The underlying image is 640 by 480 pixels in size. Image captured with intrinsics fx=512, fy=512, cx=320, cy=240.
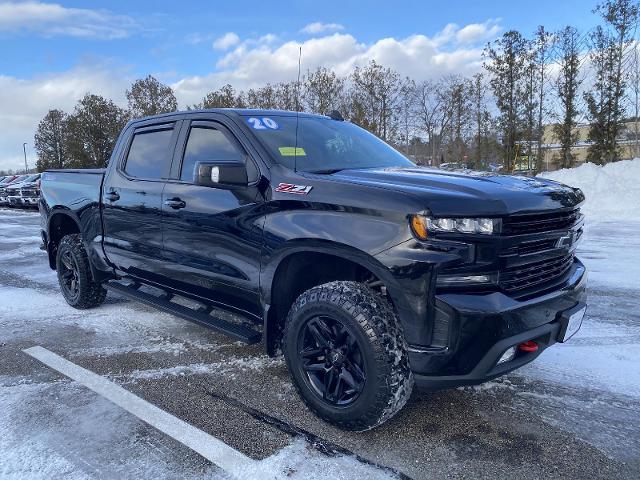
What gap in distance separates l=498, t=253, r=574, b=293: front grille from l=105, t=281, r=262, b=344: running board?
1.64 meters

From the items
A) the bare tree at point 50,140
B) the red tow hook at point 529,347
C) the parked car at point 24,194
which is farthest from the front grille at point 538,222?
the bare tree at point 50,140

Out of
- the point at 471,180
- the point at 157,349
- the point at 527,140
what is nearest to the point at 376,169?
the point at 471,180

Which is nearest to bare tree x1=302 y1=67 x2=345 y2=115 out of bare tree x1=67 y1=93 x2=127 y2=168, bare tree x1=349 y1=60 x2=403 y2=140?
bare tree x1=349 y1=60 x2=403 y2=140

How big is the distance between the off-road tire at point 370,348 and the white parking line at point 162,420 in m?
0.58

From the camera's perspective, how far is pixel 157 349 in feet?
14.1

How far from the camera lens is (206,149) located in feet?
12.5

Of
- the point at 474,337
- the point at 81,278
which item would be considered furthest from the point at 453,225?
the point at 81,278

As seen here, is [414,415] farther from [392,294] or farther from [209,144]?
[209,144]

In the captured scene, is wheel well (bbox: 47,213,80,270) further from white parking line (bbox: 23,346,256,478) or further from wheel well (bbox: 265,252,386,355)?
wheel well (bbox: 265,252,386,355)

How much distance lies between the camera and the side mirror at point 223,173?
124 inches

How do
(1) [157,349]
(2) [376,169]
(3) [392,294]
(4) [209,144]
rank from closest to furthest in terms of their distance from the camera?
(3) [392,294] → (2) [376,169] → (4) [209,144] → (1) [157,349]

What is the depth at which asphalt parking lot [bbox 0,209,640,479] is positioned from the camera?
8.55 feet

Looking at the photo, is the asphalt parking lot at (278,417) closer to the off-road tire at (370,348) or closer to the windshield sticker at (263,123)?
the off-road tire at (370,348)

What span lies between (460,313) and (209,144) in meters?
2.28
